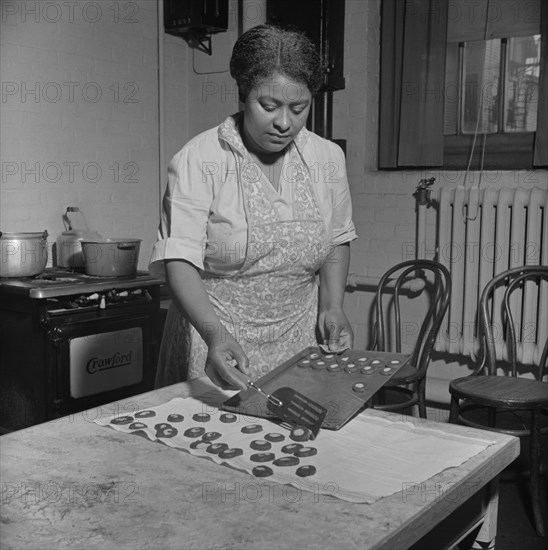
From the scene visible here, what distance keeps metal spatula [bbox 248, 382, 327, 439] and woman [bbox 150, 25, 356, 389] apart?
8 cm

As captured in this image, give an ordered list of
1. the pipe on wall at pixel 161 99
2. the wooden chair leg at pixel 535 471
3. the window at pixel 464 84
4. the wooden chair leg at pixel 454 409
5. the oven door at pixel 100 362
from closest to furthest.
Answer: the wooden chair leg at pixel 535 471 < the wooden chair leg at pixel 454 409 < the oven door at pixel 100 362 < the window at pixel 464 84 < the pipe on wall at pixel 161 99

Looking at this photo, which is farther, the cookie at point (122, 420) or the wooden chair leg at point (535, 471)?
the wooden chair leg at point (535, 471)

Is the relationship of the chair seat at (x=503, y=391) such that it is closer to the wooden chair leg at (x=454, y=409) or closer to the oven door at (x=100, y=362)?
the wooden chair leg at (x=454, y=409)

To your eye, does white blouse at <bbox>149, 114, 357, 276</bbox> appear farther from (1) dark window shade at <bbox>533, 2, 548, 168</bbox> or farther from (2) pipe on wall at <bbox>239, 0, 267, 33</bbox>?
(2) pipe on wall at <bbox>239, 0, 267, 33</bbox>

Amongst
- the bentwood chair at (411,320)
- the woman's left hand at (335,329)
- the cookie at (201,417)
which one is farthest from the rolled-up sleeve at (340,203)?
the bentwood chair at (411,320)

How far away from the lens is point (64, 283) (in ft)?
10.7

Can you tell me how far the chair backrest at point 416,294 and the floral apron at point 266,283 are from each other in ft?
4.85

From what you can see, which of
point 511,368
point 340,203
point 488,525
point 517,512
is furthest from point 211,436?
point 511,368

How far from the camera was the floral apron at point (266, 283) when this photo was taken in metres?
1.86

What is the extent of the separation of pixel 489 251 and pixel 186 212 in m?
2.16

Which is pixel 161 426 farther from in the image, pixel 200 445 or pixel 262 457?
pixel 262 457

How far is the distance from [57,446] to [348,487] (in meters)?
0.54

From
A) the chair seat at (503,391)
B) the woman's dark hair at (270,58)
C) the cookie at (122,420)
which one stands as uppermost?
the woman's dark hair at (270,58)

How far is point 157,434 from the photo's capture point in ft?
4.63
